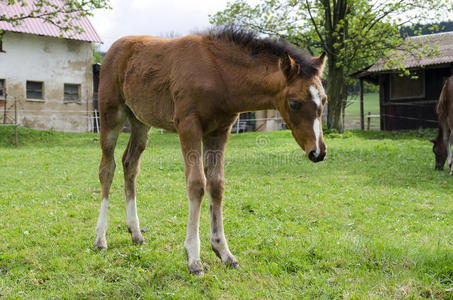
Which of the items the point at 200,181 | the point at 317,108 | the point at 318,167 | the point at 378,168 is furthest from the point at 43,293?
the point at 378,168

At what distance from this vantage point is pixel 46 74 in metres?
25.3

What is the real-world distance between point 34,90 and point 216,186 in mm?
24796

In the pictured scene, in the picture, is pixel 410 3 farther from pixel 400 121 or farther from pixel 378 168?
pixel 378 168

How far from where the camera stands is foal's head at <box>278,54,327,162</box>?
312cm

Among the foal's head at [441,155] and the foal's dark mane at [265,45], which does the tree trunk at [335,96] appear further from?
the foal's dark mane at [265,45]

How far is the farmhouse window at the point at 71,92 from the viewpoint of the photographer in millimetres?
26438

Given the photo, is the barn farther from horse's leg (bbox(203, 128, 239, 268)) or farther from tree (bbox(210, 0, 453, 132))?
horse's leg (bbox(203, 128, 239, 268))

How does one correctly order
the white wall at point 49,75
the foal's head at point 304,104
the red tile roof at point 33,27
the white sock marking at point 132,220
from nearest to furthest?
the foal's head at point 304,104 < the white sock marking at point 132,220 < the red tile roof at point 33,27 < the white wall at point 49,75

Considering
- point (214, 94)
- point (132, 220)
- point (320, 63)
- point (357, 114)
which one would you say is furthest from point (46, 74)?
point (357, 114)

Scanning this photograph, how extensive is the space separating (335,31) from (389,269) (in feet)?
54.4

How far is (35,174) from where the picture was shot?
377 inches

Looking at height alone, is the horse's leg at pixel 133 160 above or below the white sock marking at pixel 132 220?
above

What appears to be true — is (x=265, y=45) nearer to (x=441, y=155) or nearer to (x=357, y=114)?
(x=441, y=155)

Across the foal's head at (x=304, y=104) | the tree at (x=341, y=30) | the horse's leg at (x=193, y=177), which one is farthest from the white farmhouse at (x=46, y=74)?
the foal's head at (x=304, y=104)
